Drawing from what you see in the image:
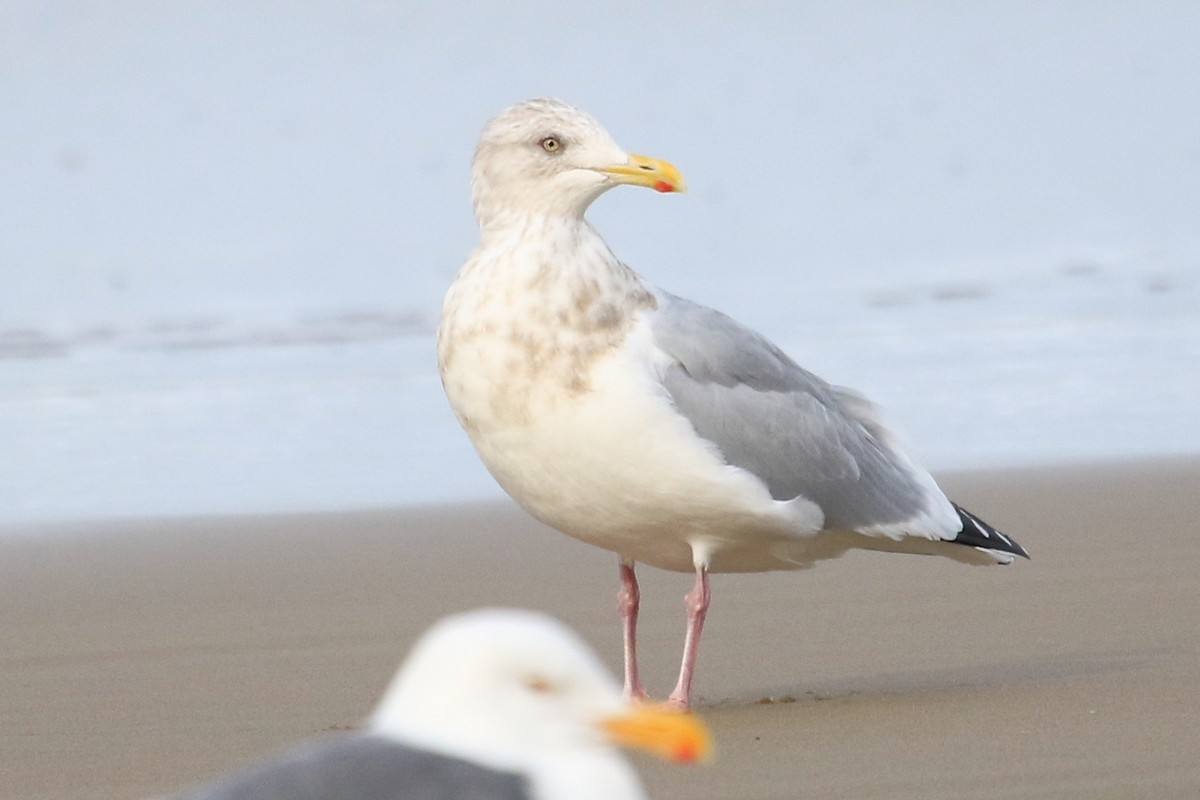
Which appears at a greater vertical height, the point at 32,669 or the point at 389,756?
the point at 389,756

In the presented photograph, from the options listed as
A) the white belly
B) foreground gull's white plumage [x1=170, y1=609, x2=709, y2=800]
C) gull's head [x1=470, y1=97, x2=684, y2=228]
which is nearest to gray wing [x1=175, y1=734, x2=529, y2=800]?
foreground gull's white plumage [x1=170, y1=609, x2=709, y2=800]

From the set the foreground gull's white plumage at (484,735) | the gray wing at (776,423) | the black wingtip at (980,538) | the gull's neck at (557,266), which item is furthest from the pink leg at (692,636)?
the foreground gull's white plumage at (484,735)

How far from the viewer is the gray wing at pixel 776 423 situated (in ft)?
19.5

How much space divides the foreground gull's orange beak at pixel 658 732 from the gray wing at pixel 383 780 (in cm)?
16

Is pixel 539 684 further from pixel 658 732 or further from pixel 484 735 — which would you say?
pixel 658 732

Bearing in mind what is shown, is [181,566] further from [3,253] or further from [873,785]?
[3,253]

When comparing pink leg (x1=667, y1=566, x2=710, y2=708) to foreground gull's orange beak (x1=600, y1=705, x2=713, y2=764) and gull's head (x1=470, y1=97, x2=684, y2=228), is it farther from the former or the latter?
foreground gull's orange beak (x1=600, y1=705, x2=713, y2=764)

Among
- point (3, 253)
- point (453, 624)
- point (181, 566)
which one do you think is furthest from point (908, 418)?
point (3, 253)

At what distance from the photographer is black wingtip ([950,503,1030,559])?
6.45 metres

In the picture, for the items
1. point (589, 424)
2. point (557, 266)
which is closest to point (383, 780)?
point (589, 424)

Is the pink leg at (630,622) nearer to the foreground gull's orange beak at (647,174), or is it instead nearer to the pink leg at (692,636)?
the pink leg at (692,636)

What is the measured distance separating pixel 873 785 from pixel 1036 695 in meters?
1.12

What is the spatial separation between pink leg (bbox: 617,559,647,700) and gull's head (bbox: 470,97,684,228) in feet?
3.36

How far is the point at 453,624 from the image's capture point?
272 centimetres
